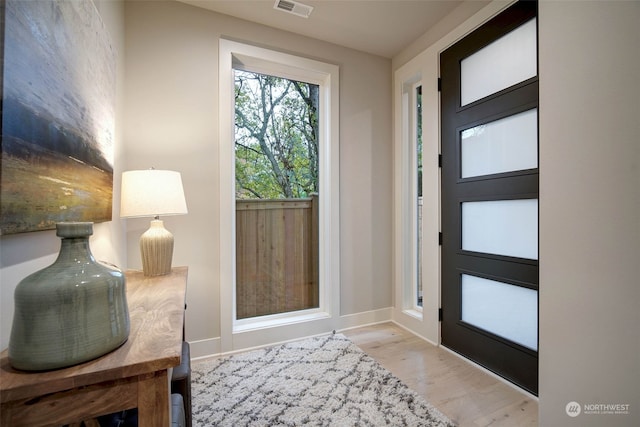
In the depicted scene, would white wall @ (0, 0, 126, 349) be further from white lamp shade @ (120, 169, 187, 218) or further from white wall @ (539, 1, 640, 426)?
white wall @ (539, 1, 640, 426)

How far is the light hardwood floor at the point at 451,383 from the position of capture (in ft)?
5.23

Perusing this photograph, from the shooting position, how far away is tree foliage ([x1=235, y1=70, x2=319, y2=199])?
96.9 inches

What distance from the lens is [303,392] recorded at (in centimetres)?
179

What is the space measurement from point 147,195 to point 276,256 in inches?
50.9

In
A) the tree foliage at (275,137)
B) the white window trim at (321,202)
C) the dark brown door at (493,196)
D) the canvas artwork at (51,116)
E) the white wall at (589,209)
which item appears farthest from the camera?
the tree foliage at (275,137)

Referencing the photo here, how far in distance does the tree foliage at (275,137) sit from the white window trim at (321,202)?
86mm

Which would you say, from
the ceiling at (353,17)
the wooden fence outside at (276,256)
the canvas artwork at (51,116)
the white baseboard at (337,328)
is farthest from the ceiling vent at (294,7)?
the white baseboard at (337,328)

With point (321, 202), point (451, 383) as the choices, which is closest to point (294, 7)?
point (321, 202)

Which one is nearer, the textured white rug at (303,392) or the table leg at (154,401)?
the table leg at (154,401)

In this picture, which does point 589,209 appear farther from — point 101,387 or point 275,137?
point 275,137

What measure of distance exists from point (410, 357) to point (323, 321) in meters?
0.81

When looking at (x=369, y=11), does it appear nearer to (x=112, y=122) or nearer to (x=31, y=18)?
(x=112, y=122)

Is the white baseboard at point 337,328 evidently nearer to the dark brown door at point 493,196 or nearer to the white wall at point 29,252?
the dark brown door at point 493,196

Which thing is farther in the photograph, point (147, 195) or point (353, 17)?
point (353, 17)
